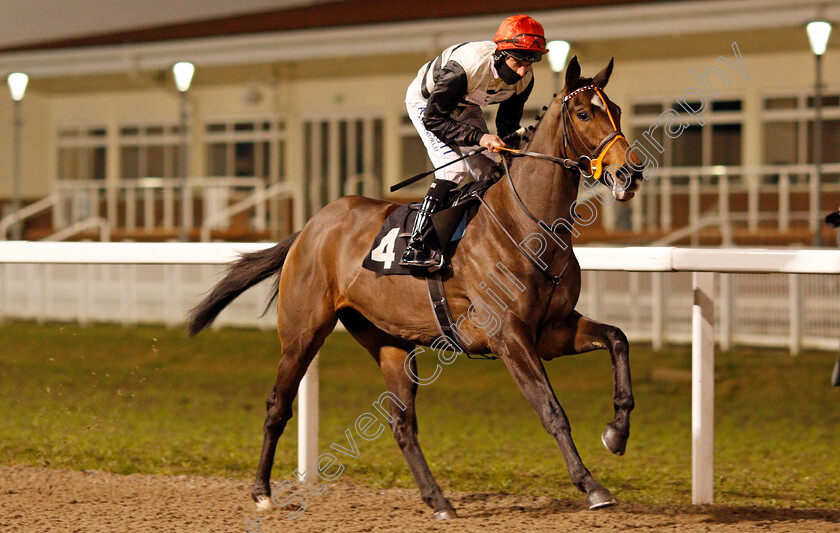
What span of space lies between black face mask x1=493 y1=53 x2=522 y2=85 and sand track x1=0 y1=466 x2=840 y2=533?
5.60 feet

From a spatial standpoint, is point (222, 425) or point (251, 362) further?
point (251, 362)

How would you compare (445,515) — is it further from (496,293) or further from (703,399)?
(703,399)

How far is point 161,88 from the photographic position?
17.7 m

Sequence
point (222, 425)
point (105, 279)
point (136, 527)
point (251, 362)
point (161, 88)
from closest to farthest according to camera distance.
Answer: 1. point (136, 527)
2. point (222, 425)
3. point (251, 362)
4. point (105, 279)
5. point (161, 88)

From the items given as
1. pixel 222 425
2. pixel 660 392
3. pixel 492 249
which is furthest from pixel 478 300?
pixel 660 392

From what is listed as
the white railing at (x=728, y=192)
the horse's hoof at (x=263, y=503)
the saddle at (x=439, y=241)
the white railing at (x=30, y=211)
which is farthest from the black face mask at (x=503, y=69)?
the white railing at (x=30, y=211)

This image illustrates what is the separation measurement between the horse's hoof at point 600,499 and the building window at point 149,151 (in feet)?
52.7

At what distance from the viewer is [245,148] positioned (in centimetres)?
1827

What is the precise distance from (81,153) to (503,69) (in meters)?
16.6

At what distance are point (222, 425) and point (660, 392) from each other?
364cm

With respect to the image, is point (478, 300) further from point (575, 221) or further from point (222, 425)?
point (222, 425)

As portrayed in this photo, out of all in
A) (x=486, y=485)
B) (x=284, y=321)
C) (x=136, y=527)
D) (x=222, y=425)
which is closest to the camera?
(x=136, y=527)

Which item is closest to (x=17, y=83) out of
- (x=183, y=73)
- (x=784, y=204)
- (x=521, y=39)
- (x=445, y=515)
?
(x=183, y=73)

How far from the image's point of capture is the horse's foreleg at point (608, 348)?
12.9 feet
